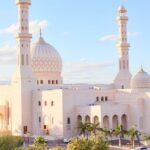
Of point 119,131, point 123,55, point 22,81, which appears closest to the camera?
point 119,131

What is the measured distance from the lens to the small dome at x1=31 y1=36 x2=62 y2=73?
5959 cm

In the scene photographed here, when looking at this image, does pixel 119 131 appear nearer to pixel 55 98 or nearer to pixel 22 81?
pixel 55 98

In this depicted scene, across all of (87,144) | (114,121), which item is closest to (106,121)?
(114,121)

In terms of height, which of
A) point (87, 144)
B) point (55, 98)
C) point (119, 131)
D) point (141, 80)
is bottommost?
point (87, 144)

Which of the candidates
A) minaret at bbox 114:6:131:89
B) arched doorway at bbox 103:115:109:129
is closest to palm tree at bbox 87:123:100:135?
arched doorway at bbox 103:115:109:129

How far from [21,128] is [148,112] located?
14974 mm

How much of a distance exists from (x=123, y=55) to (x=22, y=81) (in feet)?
49.8

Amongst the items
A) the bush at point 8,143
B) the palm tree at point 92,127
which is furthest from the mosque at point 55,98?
the bush at point 8,143

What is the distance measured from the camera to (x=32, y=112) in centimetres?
5559

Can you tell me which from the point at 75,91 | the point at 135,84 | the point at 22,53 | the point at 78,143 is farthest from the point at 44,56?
Result: the point at 78,143

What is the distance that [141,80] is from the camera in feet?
174

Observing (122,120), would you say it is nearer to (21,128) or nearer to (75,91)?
(75,91)

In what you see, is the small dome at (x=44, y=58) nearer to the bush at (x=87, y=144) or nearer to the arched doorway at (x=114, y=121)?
the arched doorway at (x=114, y=121)

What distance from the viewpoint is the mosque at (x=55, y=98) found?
51531 millimetres
